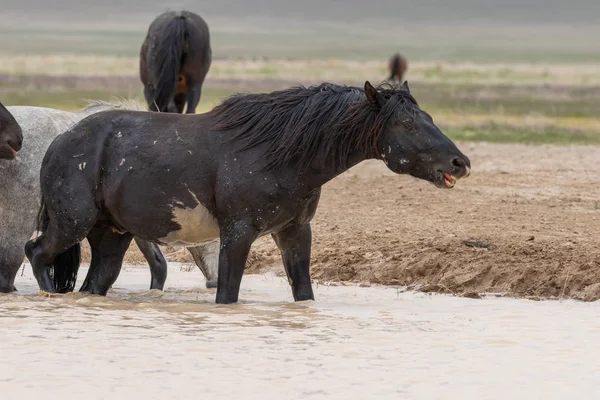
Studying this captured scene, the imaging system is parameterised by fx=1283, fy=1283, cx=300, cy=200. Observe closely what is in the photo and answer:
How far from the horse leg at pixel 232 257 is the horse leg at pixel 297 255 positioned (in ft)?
1.22

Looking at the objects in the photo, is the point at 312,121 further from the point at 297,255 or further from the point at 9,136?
the point at 9,136

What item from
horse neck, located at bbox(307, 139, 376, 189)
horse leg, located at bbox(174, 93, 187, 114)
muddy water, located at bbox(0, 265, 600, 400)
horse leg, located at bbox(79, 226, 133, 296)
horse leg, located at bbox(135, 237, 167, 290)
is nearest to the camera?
muddy water, located at bbox(0, 265, 600, 400)

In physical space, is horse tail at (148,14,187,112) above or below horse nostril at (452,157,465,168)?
above

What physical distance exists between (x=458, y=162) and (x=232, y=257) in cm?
156

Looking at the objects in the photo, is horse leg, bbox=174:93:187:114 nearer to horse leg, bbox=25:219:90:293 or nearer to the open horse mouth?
horse leg, bbox=25:219:90:293

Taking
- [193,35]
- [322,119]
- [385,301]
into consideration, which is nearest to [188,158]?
[322,119]

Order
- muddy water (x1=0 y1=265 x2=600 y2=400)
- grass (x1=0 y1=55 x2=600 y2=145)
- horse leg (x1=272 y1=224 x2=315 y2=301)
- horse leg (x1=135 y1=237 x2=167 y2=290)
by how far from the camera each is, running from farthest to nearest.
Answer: grass (x1=0 y1=55 x2=600 y2=145), horse leg (x1=135 y1=237 x2=167 y2=290), horse leg (x1=272 y1=224 x2=315 y2=301), muddy water (x1=0 y1=265 x2=600 y2=400)

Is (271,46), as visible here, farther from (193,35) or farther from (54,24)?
(193,35)

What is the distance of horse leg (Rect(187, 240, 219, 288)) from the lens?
32.3 feet

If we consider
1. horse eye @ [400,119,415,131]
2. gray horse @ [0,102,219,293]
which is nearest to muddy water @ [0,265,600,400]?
gray horse @ [0,102,219,293]

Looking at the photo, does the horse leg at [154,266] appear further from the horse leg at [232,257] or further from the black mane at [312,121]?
the black mane at [312,121]

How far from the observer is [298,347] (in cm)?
716

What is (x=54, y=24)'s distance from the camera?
509 ft

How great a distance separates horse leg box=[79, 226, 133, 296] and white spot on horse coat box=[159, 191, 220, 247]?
61 cm
